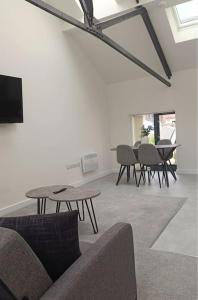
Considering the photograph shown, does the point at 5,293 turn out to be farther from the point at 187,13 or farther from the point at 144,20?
the point at 187,13

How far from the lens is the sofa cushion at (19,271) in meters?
0.91

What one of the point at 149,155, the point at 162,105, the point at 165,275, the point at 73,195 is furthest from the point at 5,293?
the point at 162,105

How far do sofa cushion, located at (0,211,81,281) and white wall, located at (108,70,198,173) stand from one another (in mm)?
6121

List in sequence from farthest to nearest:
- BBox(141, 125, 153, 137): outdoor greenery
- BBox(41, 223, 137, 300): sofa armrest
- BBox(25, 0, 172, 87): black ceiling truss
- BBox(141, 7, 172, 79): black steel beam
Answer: BBox(141, 125, 153, 137): outdoor greenery, BBox(141, 7, 172, 79): black steel beam, BBox(25, 0, 172, 87): black ceiling truss, BBox(41, 223, 137, 300): sofa armrest

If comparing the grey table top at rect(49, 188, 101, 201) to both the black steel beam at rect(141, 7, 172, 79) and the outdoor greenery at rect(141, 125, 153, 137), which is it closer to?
the black steel beam at rect(141, 7, 172, 79)

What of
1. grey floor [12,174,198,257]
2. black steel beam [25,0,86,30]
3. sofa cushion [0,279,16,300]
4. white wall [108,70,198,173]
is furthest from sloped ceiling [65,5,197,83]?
sofa cushion [0,279,16,300]

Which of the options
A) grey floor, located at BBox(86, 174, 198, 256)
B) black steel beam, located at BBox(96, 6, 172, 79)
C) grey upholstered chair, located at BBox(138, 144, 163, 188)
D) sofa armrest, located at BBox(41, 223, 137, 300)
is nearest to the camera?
sofa armrest, located at BBox(41, 223, 137, 300)

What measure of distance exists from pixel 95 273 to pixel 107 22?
3.87 metres

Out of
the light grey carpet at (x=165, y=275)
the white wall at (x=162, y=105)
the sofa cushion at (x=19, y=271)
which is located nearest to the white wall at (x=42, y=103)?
the white wall at (x=162, y=105)

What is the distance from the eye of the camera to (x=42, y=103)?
16.5 feet

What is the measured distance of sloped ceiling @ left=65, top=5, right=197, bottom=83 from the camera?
5.53 meters

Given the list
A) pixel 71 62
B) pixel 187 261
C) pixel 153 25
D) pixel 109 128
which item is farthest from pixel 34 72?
pixel 187 261

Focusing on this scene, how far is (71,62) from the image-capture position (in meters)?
6.02

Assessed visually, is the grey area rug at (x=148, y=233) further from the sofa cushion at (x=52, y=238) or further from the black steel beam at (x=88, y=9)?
the black steel beam at (x=88, y=9)
